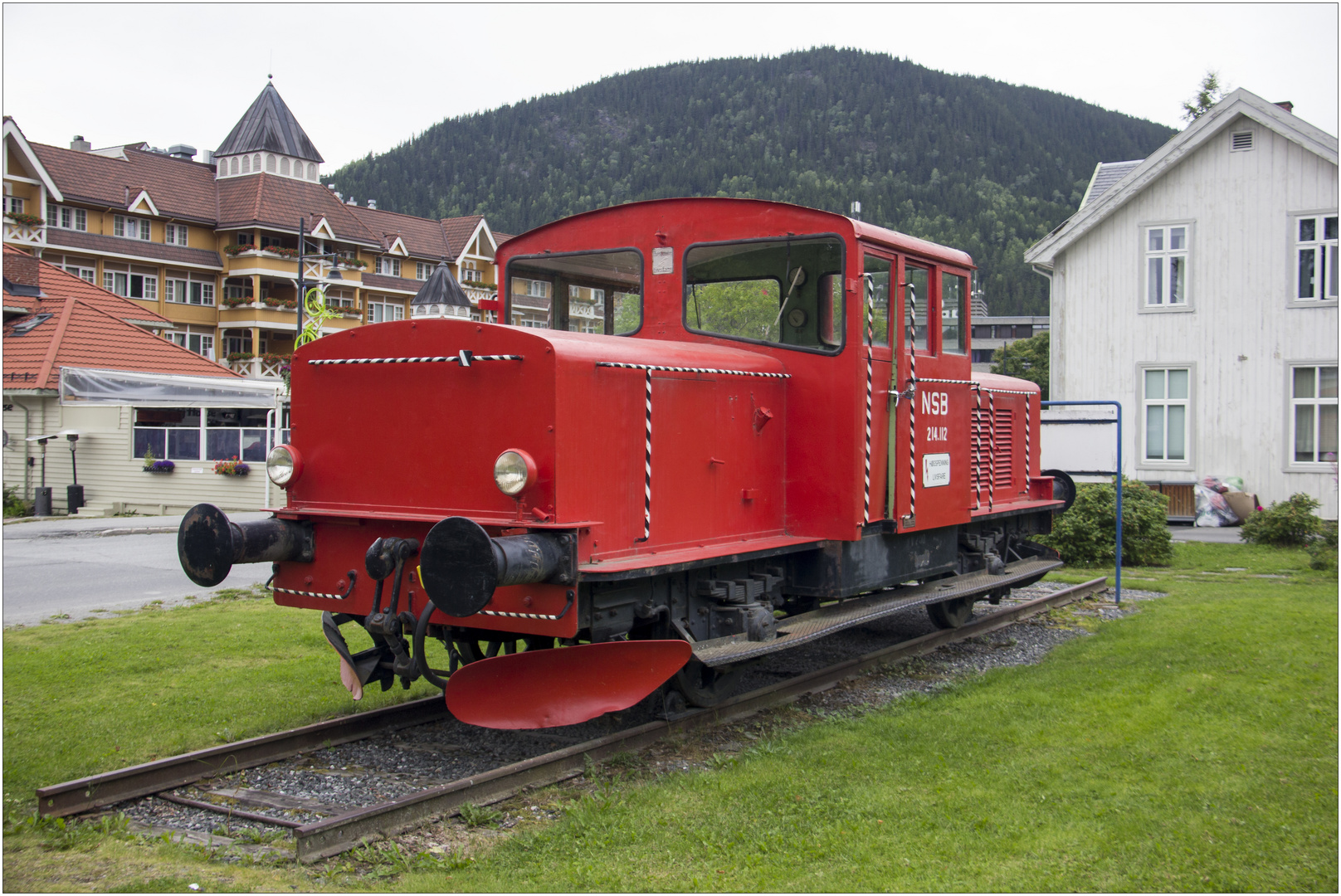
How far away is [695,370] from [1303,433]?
709 inches

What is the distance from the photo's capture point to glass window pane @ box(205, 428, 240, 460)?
23.7 metres

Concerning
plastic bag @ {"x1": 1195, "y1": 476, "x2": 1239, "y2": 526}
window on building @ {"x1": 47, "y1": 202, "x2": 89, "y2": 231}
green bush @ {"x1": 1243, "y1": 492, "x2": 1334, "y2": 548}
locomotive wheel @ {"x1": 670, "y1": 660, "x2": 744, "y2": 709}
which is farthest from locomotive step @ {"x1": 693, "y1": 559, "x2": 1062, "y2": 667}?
window on building @ {"x1": 47, "y1": 202, "x2": 89, "y2": 231}

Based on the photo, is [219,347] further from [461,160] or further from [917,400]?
[461,160]

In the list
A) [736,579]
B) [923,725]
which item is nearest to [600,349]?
[736,579]

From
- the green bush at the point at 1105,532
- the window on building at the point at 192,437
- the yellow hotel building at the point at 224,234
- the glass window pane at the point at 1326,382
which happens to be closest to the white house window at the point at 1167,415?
the glass window pane at the point at 1326,382

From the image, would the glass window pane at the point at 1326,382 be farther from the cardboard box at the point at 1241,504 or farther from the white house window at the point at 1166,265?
the white house window at the point at 1166,265

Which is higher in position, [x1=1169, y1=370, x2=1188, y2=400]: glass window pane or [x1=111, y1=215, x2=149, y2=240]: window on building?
[x1=111, y1=215, x2=149, y2=240]: window on building

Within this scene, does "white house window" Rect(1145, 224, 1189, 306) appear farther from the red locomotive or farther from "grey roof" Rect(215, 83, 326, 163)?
"grey roof" Rect(215, 83, 326, 163)

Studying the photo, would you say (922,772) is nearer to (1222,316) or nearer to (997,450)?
(997,450)

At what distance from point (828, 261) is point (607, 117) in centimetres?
10401

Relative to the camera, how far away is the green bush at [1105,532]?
579 inches

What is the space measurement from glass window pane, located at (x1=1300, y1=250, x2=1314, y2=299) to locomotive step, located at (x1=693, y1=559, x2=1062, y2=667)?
43.4 feet

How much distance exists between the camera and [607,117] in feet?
348

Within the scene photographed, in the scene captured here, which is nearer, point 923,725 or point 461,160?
point 923,725
